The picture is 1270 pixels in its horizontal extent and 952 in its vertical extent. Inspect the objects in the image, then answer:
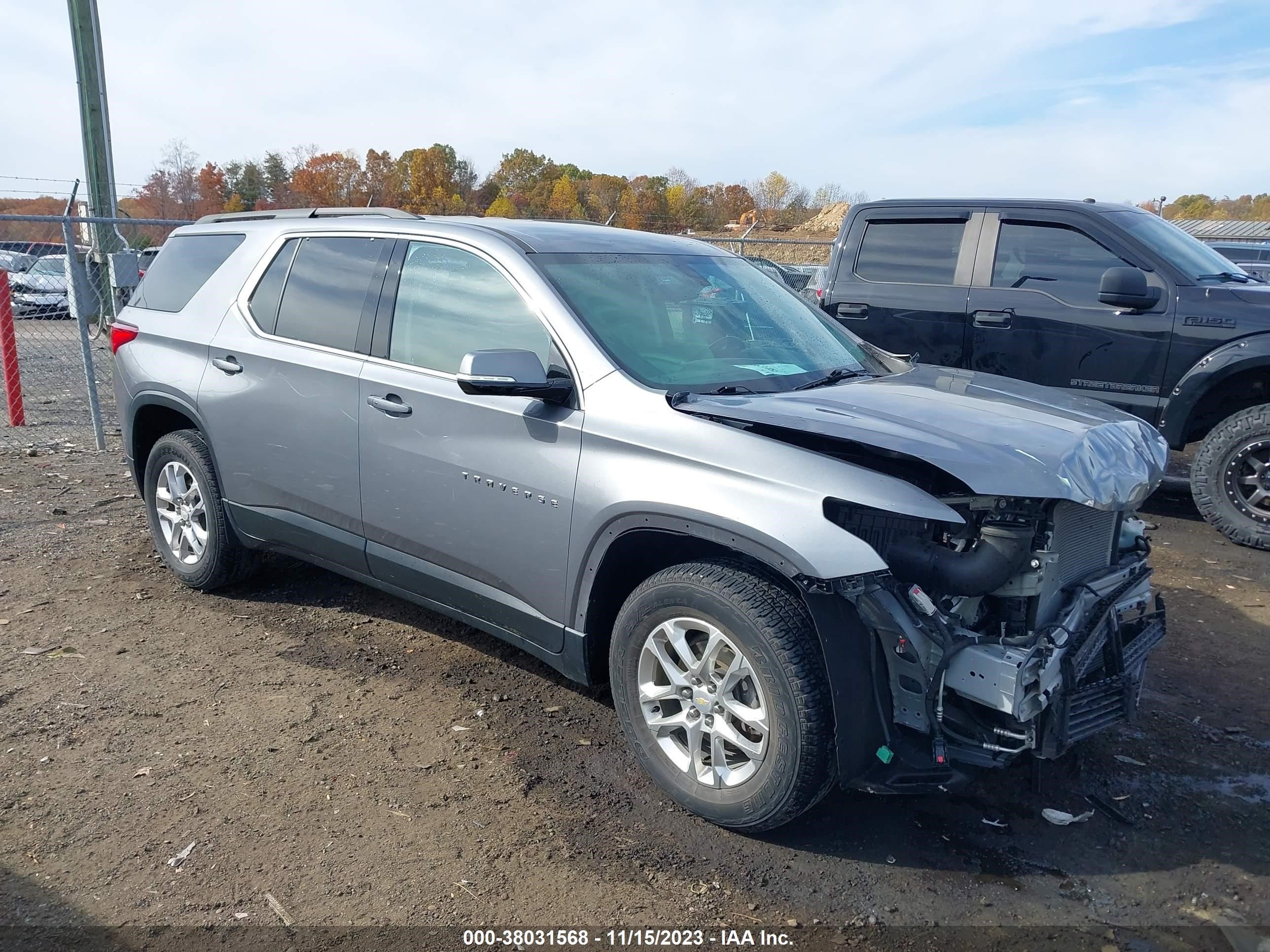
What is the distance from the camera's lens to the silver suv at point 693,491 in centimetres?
282

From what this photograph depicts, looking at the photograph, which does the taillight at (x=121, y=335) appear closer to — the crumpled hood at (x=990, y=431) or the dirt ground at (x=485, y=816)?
the dirt ground at (x=485, y=816)

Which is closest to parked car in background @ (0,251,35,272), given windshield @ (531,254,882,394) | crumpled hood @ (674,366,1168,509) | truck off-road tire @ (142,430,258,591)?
truck off-road tire @ (142,430,258,591)

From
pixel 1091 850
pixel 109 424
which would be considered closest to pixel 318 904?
pixel 1091 850

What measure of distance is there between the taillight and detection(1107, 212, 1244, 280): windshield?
6180 millimetres

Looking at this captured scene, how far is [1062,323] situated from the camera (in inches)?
260

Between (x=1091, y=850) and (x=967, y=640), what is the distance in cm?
90

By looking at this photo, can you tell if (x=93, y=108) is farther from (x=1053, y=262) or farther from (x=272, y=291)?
(x=1053, y=262)

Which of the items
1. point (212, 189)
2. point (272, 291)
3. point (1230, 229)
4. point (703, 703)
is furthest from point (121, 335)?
point (212, 189)

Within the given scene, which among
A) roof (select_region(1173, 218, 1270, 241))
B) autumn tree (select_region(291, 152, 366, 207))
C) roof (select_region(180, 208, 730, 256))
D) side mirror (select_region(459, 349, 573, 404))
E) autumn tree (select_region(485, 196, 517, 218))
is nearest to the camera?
side mirror (select_region(459, 349, 573, 404))

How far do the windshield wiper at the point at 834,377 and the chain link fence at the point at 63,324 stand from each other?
3907 mm

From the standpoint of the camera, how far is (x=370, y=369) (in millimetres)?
3990

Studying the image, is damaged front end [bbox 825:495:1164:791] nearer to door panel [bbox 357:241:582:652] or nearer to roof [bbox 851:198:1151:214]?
door panel [bbox 357:241:582:652]

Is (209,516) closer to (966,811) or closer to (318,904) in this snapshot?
(318,904)

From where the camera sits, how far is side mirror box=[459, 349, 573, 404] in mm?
3213
